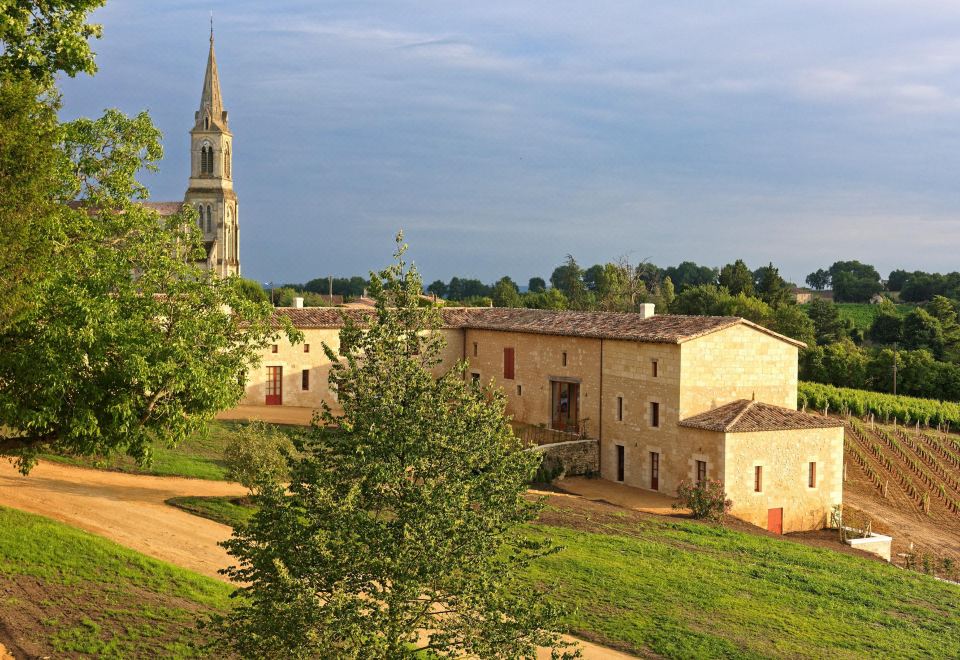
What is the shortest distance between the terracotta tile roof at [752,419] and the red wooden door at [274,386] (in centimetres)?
1884

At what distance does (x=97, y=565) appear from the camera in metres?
17.5

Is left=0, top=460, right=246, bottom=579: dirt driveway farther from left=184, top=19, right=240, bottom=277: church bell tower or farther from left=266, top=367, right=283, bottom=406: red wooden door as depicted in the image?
left=184, top=19, right=240, bottom=277: church bell tower

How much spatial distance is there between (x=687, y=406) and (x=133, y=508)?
58.7ft

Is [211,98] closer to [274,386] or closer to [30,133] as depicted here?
[274,386]

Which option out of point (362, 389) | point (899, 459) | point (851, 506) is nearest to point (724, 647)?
point (362, 389)

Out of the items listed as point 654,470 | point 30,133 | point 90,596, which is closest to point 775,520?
point 654,470

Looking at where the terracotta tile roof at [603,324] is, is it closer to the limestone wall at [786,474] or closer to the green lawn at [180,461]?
the limestone wall at [786,474]

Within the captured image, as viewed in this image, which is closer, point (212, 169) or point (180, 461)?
point (180, 461)

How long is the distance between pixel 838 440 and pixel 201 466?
20640mm

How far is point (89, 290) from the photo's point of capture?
54.5 ft

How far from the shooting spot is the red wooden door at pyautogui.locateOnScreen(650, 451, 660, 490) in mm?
32719

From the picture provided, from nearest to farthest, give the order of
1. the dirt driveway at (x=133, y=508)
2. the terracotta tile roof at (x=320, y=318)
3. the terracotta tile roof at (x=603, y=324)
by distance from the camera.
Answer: the dirt driveway at (x=133, y=508), the terracotta tile roof at (x=603, y=324), the terracotta tile roof at (x=320, y=318)

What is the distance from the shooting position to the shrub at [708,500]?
1141 inches

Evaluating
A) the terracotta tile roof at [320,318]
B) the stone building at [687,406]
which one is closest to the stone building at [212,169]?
the terracotta tile roof at [320,318]
